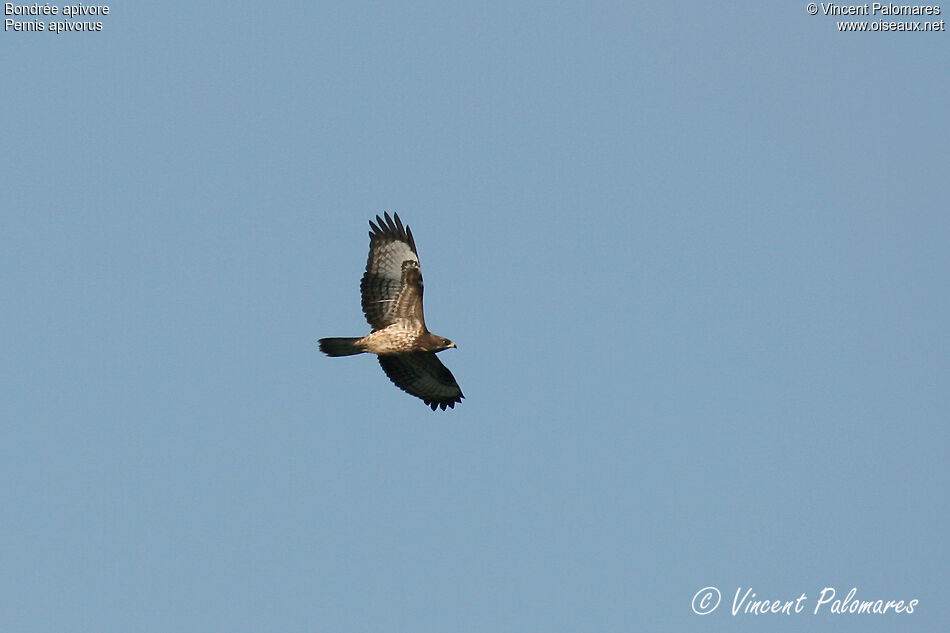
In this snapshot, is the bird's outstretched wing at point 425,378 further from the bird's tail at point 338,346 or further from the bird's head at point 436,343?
the bird's tail at point 338,346

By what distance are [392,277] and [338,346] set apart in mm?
1651

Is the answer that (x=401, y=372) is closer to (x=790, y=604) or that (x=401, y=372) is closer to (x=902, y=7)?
(x=790, y=604)

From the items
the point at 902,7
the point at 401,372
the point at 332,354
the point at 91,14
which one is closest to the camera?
the point at 332,354

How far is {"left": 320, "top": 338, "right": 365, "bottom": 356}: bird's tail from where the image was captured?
36.3 metres

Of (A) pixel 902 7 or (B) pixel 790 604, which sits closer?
(B) pixel 790 604

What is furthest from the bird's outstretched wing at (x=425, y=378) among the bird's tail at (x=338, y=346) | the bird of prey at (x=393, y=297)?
the bird's tail at (x=338, y=346)

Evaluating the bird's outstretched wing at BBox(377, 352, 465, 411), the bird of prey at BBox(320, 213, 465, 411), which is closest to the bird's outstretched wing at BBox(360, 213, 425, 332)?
the bird of prey at BBox(320, 213, 465, 411)

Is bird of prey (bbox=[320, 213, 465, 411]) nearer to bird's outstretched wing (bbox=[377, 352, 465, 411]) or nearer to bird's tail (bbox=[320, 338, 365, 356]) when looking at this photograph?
bird's tail (bbox=[320, 338, 365, 356])

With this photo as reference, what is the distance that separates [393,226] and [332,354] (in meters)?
2.56

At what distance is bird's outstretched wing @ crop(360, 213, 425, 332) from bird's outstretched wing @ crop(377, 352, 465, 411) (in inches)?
57.4

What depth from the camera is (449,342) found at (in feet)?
122

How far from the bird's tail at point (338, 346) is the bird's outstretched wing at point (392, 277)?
2.36 ft

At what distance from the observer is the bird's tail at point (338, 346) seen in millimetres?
36281

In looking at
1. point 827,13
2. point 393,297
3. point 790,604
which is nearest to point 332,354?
point 393,297
